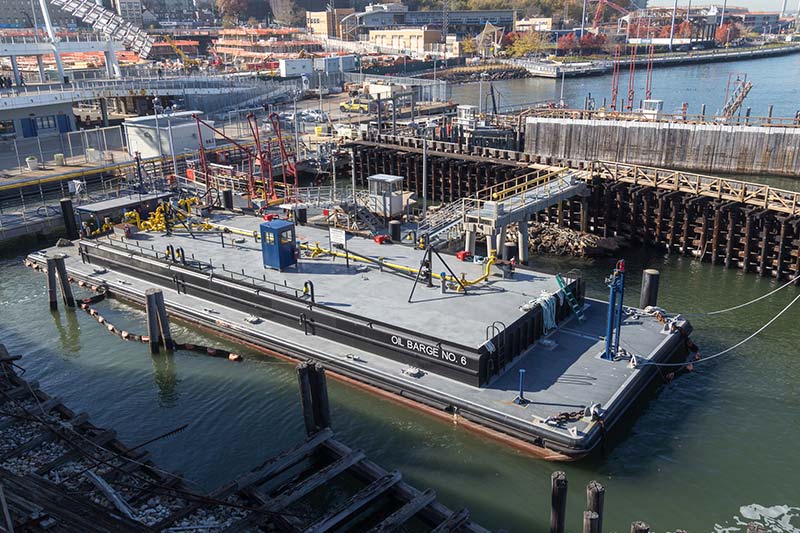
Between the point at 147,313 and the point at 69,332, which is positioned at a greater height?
the point at 147,313

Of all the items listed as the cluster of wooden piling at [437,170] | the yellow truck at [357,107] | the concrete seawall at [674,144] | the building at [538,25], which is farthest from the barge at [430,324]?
the building at [538,25]

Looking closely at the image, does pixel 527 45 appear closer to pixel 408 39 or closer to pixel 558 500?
pixel 408 39

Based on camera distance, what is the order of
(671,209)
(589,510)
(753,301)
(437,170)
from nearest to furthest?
(589,510) < (753,301) < (671,209) < (437,170)

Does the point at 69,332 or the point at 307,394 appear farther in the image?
the point at 69,332

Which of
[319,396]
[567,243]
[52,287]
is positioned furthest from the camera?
[567,243]

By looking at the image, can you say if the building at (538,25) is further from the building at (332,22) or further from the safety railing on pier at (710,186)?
the safety railing on pier at (710,186)

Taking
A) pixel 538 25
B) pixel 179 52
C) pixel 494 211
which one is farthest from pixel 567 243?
pixel 538 25
